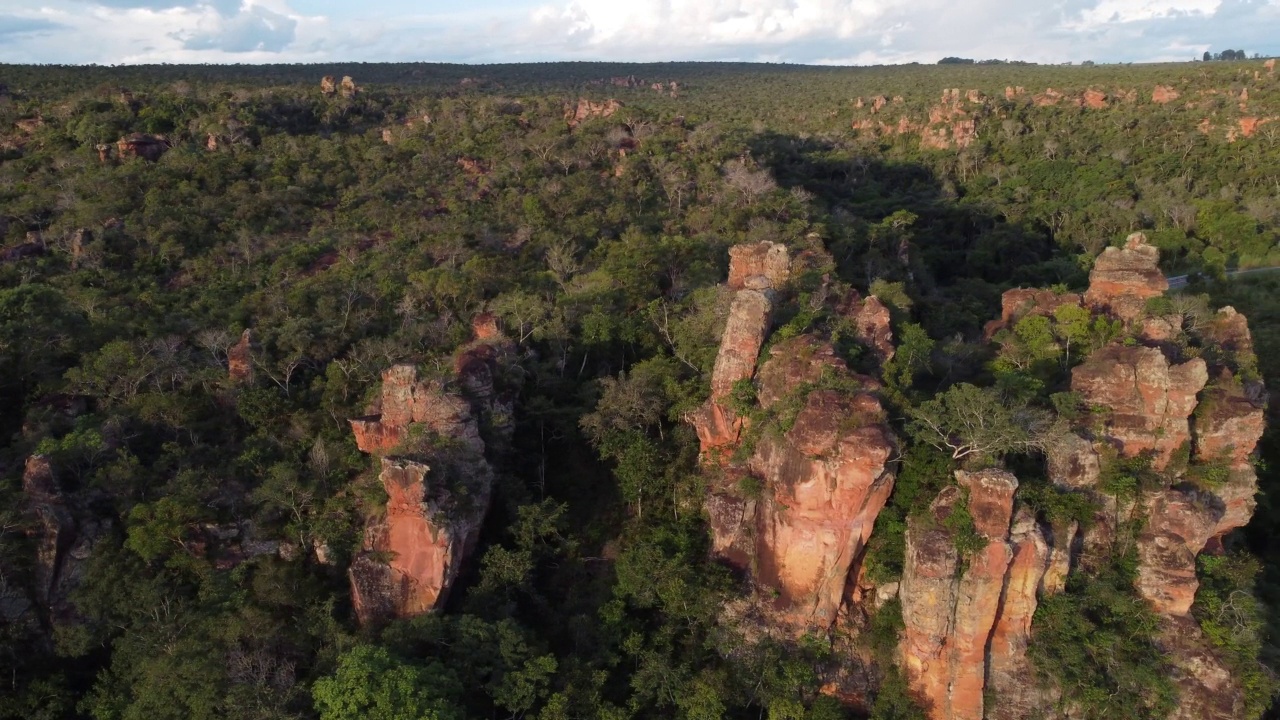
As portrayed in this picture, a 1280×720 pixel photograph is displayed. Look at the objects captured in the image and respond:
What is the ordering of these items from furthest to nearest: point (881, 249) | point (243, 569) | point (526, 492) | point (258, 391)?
point (881, 249), point (258, 391), point (526, 492), point (243, 569)

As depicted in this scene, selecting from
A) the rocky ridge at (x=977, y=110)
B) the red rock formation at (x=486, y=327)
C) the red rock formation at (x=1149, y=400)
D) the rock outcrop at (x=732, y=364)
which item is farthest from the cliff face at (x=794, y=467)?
the rocky ridge at (x=977, y=110)

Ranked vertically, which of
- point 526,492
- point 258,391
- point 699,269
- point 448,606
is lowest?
point 448,606

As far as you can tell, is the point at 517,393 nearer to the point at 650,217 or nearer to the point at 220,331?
the point at 220,331

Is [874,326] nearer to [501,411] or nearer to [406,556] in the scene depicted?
[501,411]

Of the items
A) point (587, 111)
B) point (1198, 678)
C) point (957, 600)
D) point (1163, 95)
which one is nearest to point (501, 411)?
point (957, 600)

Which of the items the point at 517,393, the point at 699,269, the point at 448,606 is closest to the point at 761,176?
the point at 699,269
